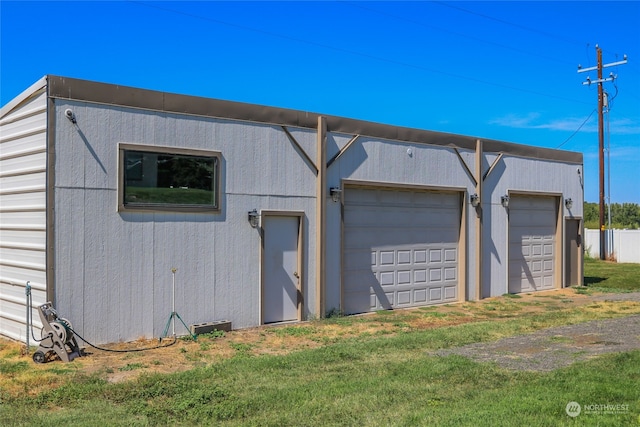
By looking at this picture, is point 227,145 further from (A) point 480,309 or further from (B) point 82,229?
(A) point 480,309

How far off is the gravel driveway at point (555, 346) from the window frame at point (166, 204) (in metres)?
4.68

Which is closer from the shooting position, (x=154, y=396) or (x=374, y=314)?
(x=154, y=396)

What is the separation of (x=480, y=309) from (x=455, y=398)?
27.3ft

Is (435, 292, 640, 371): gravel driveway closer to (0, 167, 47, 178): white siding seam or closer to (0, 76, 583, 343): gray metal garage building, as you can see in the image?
(0, 76, 583, 343): gray metal garage building

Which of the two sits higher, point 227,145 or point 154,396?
point 227,145

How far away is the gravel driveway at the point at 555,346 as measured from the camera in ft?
26.8

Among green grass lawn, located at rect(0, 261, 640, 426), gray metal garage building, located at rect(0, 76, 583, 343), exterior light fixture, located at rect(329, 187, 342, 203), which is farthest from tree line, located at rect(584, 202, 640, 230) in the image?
green grass lawn, located at rect(0, 261, 640, 426)

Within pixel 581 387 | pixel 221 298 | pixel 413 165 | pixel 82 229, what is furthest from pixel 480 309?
pixel 82 229

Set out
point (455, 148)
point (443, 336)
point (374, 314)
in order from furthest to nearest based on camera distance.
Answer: point (455, 148) → point (374, 314) → point (443, 336)

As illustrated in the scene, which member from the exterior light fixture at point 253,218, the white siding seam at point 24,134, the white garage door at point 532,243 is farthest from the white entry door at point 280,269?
the white garage door at point 532,243

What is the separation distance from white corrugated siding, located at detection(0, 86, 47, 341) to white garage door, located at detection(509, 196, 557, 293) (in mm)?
12410

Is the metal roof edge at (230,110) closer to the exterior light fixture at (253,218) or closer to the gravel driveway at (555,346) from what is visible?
the exterior light fixture at (253,218)

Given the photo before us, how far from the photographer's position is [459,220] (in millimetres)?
15609

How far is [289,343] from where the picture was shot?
10.0 meters
